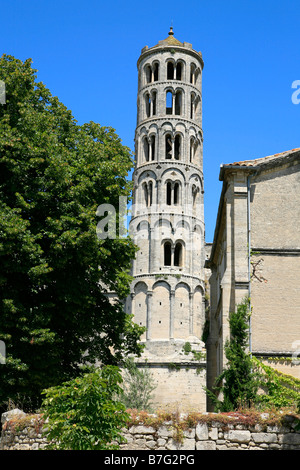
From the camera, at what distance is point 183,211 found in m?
51.0

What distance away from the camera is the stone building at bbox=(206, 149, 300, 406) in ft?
61.1

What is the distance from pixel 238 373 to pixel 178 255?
3424 centimetres

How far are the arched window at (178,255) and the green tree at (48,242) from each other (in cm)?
3078

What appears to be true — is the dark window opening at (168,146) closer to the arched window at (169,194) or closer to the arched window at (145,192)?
the arched window at (169,194)

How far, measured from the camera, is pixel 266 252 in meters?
19.6

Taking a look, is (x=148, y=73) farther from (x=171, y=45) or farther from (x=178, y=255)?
(x=178, y=255)

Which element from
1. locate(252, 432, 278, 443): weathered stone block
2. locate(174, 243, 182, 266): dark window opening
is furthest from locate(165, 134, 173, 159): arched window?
locate(252, 432, 278, 443): weathered stone block

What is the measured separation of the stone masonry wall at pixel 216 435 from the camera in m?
11.9

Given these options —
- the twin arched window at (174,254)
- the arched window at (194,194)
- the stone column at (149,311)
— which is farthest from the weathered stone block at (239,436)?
the arched window at (194,194)

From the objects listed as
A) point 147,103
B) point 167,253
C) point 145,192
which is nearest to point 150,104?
point 147,103

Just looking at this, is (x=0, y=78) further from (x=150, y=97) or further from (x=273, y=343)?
(x=150, y=97)

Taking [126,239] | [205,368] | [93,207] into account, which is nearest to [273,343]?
[126,239]

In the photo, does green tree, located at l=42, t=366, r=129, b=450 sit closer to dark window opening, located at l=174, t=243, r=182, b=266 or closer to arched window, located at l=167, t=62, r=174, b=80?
dark window opening, located at l=174, t=243, r=182, b=266

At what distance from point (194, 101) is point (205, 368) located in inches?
978
